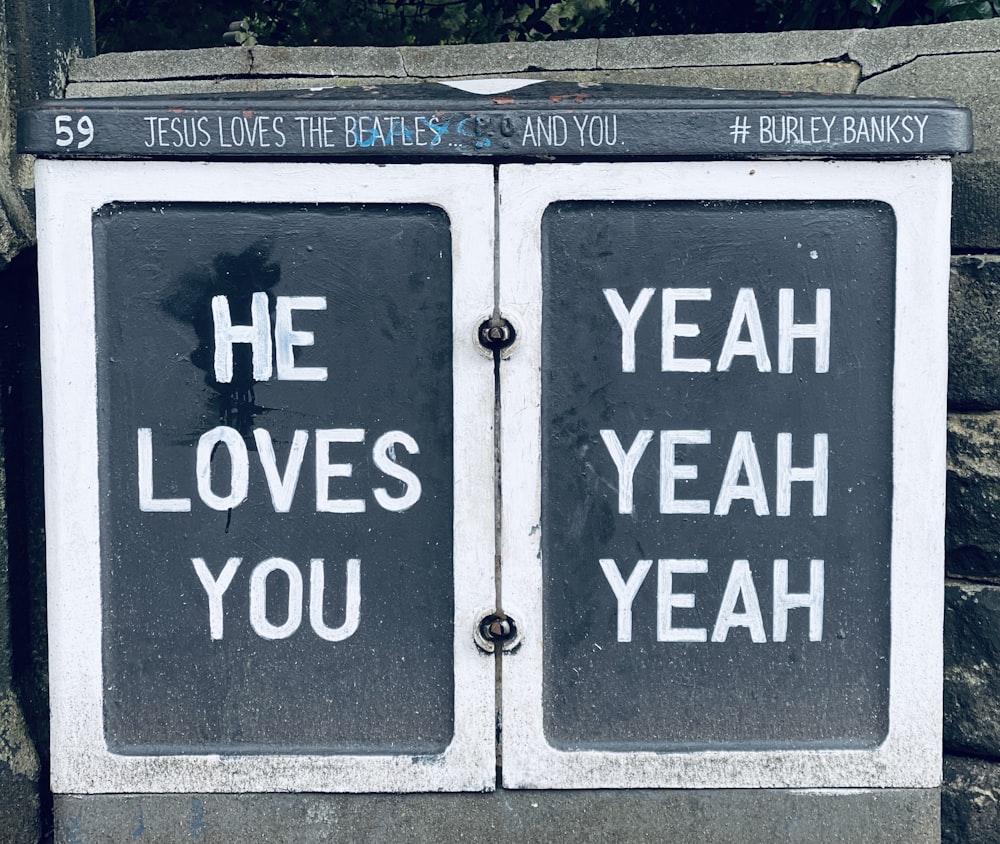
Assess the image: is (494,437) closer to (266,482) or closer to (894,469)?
(266,482)

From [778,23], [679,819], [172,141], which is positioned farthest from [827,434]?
[778,23]

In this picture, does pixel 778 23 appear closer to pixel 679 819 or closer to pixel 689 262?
pixel 689 262

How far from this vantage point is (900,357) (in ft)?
5.32

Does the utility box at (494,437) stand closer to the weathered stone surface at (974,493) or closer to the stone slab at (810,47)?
the weathered stone surface at (974,493)

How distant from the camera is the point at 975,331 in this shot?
1.99 m

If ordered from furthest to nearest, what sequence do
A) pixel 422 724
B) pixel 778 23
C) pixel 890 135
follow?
pixel 778 23 < pixel 422 724 < pixel 890 135

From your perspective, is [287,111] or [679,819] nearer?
[287,111]

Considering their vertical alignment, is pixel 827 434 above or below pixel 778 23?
below

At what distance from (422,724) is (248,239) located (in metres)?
0.76

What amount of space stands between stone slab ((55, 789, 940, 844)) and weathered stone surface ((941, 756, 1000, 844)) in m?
0.41

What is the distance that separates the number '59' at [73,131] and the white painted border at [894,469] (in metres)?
0.58

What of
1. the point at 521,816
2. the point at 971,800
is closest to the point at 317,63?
the point at 521,816

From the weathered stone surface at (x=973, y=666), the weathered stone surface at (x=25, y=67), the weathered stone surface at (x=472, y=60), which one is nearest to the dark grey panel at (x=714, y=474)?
the weathered stone surface at (x=973, y=666)

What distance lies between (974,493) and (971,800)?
58 cm
